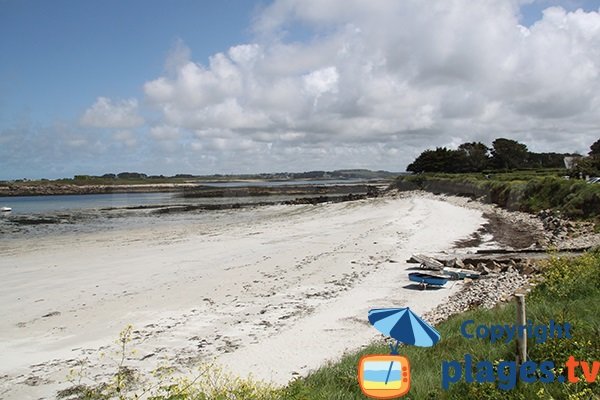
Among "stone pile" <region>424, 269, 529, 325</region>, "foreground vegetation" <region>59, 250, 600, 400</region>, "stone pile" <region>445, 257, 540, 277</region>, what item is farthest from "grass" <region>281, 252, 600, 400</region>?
"stone pile" <region>445, 257, 540, 277</region>

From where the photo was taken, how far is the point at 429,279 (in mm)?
13914

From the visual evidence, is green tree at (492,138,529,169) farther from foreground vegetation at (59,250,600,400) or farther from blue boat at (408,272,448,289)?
foreground vegetation at (59,250,600,400)

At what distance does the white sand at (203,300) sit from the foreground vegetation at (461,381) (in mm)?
1273

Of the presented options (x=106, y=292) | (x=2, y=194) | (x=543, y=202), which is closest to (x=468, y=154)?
(x=543, y=202)

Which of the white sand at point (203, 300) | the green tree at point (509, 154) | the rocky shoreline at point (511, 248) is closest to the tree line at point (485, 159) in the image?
the green tree at point (509, 154)

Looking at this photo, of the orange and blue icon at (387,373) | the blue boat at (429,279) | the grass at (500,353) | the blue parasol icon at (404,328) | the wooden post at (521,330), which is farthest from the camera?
the blue boat at (429,279)

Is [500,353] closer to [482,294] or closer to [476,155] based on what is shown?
[482,294]

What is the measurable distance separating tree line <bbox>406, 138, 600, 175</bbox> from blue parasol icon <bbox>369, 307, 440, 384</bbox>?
87924mm

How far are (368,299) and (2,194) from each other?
132m

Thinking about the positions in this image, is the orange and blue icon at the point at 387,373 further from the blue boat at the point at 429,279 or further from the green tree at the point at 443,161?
the green tree at the point at 443,161

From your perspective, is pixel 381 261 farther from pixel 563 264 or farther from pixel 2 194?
pixel 2 194

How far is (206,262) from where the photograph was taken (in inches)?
749

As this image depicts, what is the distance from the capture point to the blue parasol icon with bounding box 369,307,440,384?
5.12 m

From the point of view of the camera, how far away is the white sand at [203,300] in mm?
8891
